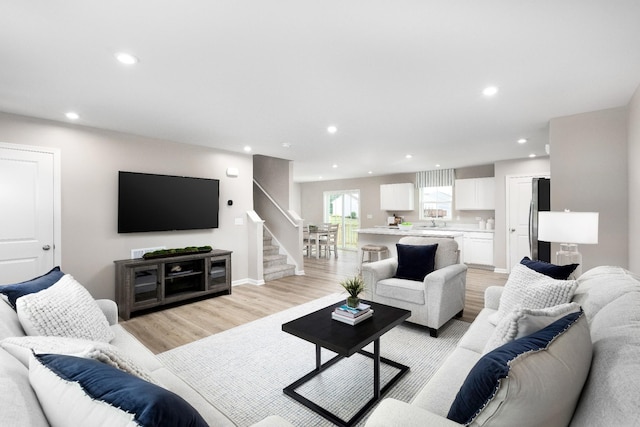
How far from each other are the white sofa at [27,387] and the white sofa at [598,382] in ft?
1.57

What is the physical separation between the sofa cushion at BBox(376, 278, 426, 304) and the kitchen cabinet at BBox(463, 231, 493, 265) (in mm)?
4066

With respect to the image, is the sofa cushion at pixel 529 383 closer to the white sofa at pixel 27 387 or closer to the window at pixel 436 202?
the white sofa at pixel 27 387

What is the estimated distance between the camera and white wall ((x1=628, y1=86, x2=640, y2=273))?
2773 millimetres

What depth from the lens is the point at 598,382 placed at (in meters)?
0.91

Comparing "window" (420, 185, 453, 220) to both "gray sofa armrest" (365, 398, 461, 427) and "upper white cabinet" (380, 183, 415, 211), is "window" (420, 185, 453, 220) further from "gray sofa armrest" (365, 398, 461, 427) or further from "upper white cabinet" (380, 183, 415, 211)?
"gray sofa armrest" (365, 398, 461, 427)

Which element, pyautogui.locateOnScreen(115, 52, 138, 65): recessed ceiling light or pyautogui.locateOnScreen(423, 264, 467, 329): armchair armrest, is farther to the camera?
pyautogui.locateOnScreen(423, 264, 467, 329): armchair armrest

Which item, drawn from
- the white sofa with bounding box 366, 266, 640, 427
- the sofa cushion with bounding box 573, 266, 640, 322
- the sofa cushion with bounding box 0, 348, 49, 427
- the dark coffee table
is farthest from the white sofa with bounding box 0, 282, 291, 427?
the sofa cushion with bounding box 573, 266, 640, 322

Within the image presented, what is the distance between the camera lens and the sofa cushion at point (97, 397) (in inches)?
26.0

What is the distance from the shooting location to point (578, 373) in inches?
36.8

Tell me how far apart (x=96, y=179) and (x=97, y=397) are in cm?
412

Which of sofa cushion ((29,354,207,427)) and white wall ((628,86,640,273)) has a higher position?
white wall ((628,86,640,273))

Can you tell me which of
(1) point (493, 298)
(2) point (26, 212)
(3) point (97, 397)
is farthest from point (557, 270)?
(2) point (26, 212)

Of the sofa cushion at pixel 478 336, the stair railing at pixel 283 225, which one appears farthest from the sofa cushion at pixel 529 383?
the stair railing at pixel 283 225

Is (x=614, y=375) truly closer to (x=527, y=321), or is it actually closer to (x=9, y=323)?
(x=527, y=321)
